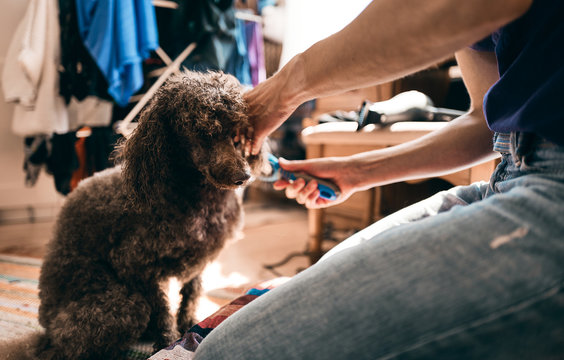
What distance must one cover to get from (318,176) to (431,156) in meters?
0.31

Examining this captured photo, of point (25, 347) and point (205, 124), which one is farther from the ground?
point (205, 124)

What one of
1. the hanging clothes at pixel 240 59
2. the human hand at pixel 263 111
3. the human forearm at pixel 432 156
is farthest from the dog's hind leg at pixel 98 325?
the hanging clothes at pixel 240 59

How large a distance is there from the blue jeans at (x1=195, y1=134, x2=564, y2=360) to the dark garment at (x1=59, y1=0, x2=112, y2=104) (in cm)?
196

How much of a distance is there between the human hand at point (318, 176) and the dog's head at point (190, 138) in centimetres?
17

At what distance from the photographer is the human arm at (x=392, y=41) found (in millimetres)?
408

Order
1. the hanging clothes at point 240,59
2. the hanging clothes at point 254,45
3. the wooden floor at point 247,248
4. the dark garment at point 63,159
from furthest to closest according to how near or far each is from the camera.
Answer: the hanging clothes at point 254,45 < the hanging clothes at point 240,59 < the dark garment at point 63,159 < the wooden floor at point 247,248

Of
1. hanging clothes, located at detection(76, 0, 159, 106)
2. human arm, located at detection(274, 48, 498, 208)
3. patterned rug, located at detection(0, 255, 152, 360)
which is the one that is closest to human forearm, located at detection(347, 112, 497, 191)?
human arm, located at detection(274, 48, 498, 208)

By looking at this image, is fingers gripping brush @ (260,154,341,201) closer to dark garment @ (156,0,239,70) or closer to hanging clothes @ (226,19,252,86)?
dark garment @ (156,0,239,70)

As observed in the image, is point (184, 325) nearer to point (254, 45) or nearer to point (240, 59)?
point (240, 59)

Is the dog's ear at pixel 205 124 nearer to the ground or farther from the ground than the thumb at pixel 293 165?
farther from the ground

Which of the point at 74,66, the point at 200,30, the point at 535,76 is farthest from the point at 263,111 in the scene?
the point at 74,66

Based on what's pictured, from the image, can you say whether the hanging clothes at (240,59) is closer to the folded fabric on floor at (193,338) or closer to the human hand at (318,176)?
the human hand at (318,176)

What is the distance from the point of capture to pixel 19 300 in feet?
4.25

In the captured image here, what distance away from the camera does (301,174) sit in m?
0.96
